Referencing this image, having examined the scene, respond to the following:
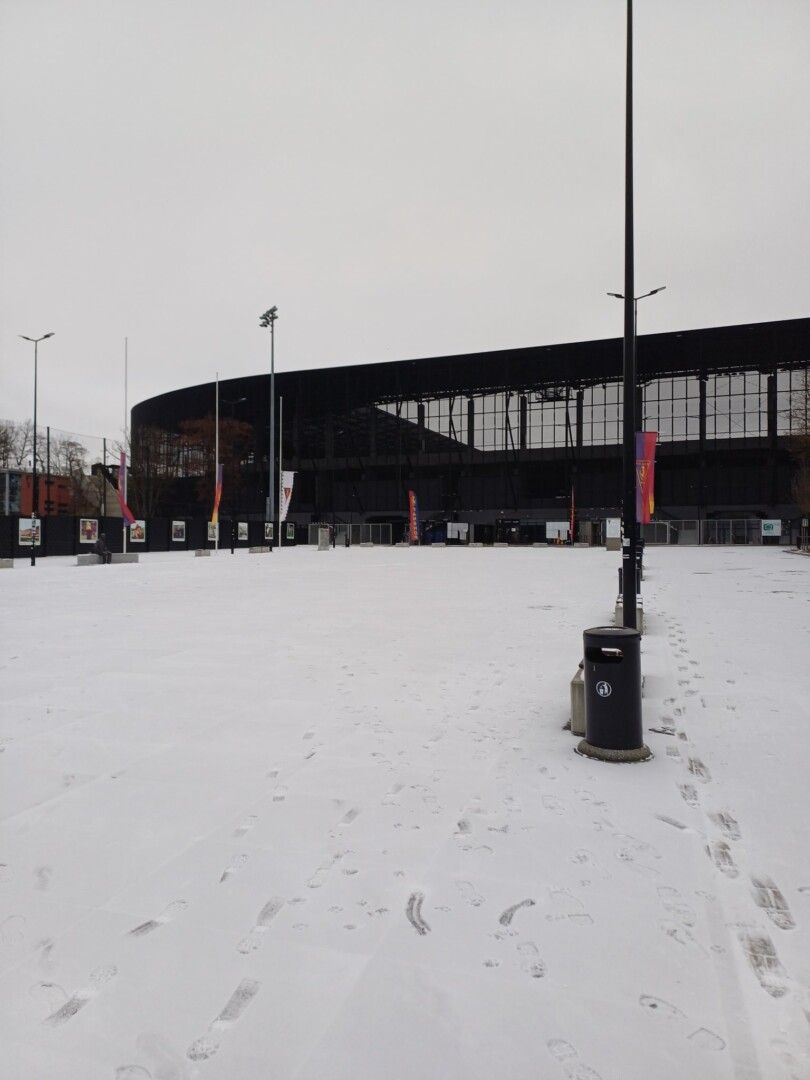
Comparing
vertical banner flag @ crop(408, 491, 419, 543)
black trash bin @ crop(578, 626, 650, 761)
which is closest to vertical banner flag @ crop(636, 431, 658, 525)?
black trash bin @ crop(578, 626, 650, 761)

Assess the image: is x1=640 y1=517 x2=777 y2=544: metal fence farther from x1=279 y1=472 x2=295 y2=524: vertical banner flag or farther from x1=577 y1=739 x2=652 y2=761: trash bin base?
x1=577 y1=739 x2=652 y2=761: trash bin base

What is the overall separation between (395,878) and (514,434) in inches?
2997

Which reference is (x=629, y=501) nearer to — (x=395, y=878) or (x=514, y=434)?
(x=395, y=878)

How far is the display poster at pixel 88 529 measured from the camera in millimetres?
41641

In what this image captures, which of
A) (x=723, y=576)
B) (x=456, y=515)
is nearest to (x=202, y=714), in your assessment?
(x=723, y=576)

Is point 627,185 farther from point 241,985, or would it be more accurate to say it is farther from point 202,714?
point 241,985

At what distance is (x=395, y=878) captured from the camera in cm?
394

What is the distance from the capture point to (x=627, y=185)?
8695mm

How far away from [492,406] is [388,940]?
3074 inches

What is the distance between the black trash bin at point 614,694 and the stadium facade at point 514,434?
69.0 m

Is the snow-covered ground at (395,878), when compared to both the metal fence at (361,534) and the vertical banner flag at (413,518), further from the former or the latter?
the metal fence at (361,534)

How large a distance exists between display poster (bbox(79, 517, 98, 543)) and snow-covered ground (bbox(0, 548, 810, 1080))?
35239 millimetres

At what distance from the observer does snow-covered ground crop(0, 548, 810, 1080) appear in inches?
108

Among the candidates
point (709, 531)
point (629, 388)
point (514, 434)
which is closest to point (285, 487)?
point (514, 434)
